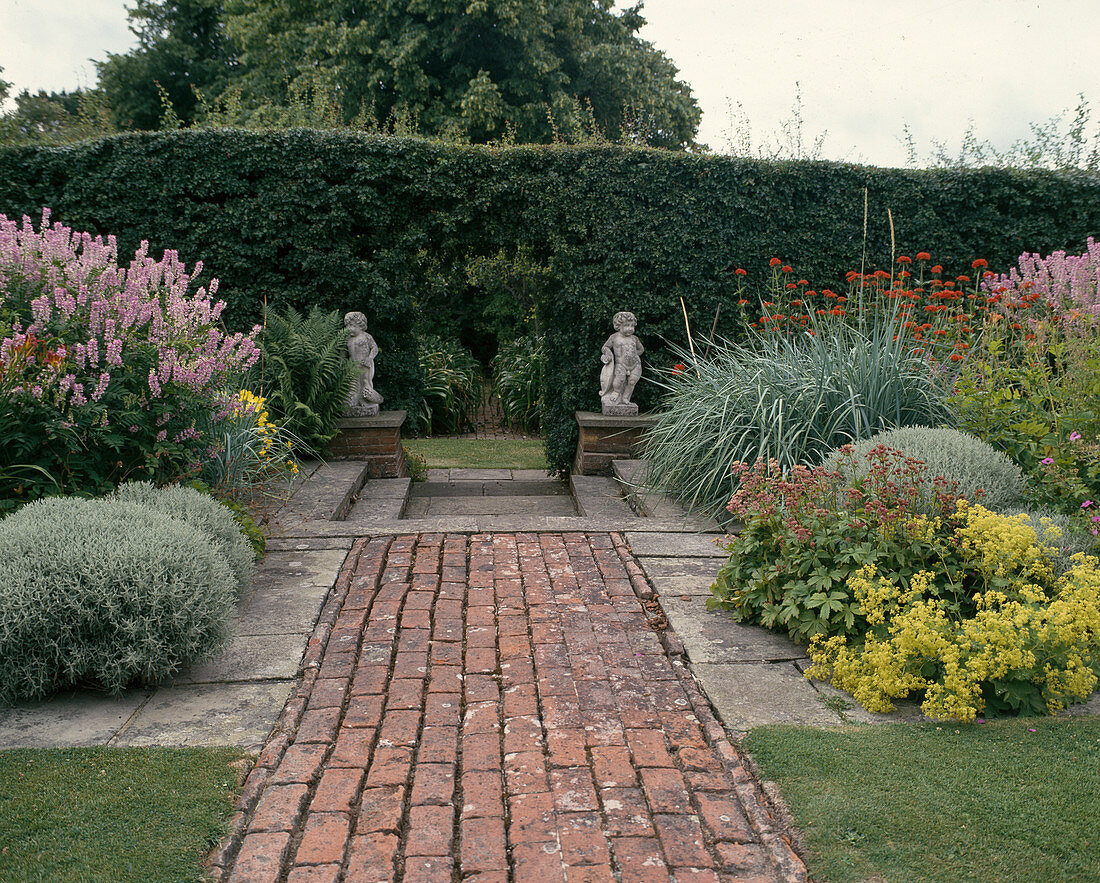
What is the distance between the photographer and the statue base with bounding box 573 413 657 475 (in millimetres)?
7117

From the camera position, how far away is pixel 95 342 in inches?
146

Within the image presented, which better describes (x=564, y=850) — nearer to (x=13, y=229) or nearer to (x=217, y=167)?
(x=13, y=229)

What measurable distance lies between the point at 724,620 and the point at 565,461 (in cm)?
450

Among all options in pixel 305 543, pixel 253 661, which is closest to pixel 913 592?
pixel 253 661

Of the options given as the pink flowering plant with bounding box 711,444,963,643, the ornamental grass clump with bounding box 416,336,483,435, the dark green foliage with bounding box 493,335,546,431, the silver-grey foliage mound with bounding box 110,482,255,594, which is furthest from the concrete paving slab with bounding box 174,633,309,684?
the dark green foliage with bounding box 493,335,546,431

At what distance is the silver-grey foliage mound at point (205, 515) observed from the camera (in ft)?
11.4

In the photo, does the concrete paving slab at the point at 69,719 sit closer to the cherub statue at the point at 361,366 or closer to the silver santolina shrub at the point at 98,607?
the silver santolina shrub at the point at 98,607

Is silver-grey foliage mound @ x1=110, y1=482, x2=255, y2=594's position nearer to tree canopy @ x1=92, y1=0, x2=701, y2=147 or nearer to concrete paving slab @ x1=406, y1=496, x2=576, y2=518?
concrete paving slab @ x1=406, y1=496, x2=576, y2=518

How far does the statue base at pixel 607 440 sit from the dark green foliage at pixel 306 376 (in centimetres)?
222

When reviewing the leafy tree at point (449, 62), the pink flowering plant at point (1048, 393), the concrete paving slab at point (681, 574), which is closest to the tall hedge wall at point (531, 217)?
the pink flowering plant at point (1048, 393)

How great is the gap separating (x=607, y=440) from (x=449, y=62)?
37.5 feet

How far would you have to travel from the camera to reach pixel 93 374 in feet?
12.8

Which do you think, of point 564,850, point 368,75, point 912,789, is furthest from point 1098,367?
point 368,75

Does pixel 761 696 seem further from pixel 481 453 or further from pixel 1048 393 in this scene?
pixel 481 453
